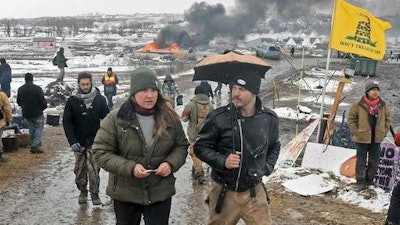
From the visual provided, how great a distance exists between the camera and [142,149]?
3678 millimetres

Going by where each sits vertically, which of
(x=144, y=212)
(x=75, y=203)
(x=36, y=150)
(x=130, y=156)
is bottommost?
(x=36, y=150)

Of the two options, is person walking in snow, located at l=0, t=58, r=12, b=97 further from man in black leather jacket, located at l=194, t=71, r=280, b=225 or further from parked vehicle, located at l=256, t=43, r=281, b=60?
parked vehicle, located at l=256, t=43, r=281, b=60

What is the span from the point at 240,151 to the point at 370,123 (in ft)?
13.6

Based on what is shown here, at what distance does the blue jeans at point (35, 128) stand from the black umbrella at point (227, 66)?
20.6 ft

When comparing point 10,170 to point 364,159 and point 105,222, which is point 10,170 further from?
point 364,159

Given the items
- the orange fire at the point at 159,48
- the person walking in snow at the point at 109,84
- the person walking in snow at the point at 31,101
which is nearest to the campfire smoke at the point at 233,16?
the orange fire at the point at 159,48

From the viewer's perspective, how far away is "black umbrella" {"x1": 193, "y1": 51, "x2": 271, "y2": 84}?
410cm

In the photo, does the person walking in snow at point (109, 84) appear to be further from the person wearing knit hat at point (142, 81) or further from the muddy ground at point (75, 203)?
the person wearing knit hat at point (142, 81)

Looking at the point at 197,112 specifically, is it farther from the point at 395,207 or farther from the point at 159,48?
the point at 159,48

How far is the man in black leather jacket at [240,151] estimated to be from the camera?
374cm

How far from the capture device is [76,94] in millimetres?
6070

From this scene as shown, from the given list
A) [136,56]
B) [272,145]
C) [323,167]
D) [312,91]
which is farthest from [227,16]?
[272,145]

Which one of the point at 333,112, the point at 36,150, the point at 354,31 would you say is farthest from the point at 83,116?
the point at 354,31

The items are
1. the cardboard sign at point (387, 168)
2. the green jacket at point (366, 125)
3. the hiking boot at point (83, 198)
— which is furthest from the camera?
the cardboard sign at point (387, 168)
